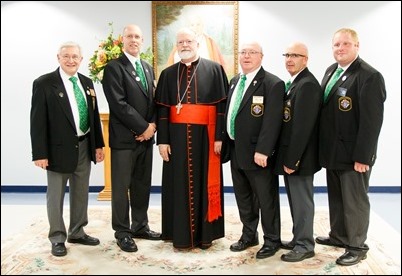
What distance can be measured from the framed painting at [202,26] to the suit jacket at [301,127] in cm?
255

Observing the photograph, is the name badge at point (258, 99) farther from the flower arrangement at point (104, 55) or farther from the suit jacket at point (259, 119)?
the flower arrangement at point (104, 55)

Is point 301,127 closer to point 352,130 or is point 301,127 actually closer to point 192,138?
point 352,130

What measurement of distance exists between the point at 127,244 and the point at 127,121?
1028mm

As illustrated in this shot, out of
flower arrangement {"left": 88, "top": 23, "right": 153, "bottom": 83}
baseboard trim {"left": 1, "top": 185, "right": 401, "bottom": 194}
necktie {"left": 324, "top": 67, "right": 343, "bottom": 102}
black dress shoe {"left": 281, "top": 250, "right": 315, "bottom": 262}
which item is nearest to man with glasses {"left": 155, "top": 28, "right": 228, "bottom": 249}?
black dress shoe {"left": 281, "top": 250, "right": 315, "bottom": 262}

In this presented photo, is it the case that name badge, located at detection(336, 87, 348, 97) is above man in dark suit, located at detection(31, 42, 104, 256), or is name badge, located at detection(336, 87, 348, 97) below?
above

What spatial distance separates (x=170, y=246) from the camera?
3762 mm

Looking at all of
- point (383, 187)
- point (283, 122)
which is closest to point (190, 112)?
point (283, 122)

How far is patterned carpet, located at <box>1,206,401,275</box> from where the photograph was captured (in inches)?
128

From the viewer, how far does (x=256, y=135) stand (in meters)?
3.36

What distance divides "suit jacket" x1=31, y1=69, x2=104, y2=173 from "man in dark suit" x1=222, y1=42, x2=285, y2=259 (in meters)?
1.25

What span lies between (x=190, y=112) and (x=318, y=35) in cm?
292

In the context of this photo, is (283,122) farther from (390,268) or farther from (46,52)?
(46,52)

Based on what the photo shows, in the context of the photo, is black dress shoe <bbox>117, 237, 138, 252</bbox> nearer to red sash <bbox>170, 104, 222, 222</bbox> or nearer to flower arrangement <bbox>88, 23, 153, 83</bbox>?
red sash <bbox>170, 104, 222, 222</bbox>

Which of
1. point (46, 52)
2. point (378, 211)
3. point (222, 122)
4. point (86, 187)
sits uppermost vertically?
point (46, 52)
